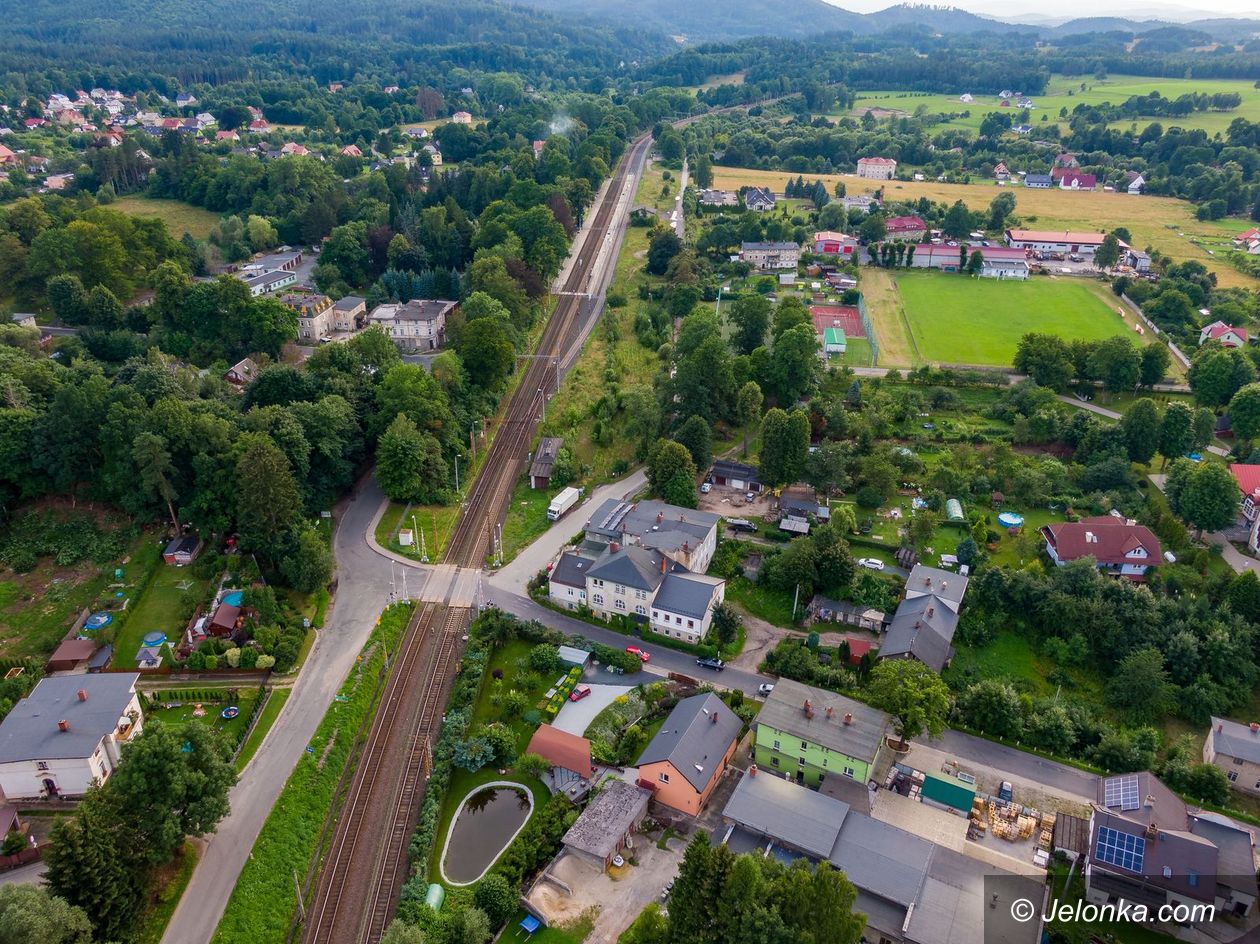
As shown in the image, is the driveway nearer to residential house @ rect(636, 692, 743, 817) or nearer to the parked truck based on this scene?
residential house @ rect(636, 692, 743, 817)

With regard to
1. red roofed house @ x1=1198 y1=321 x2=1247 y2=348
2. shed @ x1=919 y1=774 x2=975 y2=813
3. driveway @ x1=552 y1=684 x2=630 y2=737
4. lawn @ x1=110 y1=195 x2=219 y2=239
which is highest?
shed @ x1=919 y1=774 x2=975 y2=813

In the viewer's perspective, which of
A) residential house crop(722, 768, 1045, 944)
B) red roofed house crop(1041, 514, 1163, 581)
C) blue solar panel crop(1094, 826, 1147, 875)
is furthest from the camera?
red roofed house crop(1041, 514, 1163, 581)

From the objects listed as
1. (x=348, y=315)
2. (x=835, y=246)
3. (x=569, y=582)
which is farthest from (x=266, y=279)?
(x=835, y=246)

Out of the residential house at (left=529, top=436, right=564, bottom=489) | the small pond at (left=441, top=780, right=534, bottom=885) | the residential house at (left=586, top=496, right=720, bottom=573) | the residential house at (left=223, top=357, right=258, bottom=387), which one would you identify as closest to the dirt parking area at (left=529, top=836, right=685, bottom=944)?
the small pond at (left=441, top=780, right=534, bottom=885)

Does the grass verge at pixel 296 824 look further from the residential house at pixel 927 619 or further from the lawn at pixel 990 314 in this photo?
the lawn at pixel 990 314

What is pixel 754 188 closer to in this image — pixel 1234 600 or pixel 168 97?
pixel 1234 600
